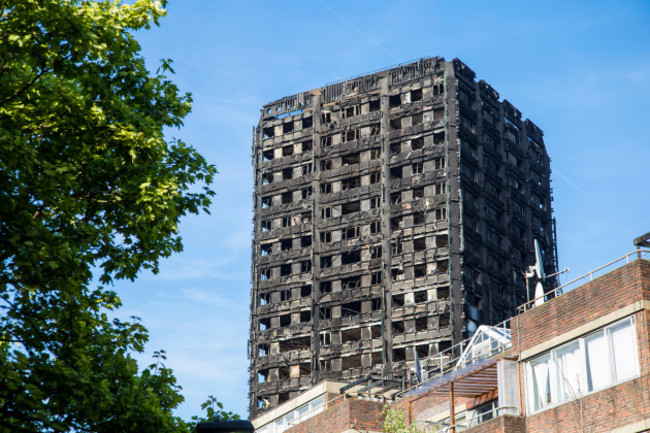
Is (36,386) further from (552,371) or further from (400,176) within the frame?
(400,176)

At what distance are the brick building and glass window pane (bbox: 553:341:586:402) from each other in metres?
0.03

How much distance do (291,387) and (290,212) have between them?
21.6m

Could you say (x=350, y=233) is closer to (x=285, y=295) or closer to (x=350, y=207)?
(x=350, y=207)

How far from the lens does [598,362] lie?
3092 cm

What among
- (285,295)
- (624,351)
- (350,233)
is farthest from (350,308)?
(624,351)

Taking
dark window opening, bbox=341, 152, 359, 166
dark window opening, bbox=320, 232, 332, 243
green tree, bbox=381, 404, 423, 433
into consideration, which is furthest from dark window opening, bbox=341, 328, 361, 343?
green tree, bbox=381, 404, 423, 433

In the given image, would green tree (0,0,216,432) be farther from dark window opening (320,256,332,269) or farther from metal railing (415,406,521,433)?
dark window opening (320,256,332,269)

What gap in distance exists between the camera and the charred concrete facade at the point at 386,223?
108562mm

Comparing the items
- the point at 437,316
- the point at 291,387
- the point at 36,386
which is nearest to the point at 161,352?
the point at 36,386

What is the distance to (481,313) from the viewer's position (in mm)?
107250

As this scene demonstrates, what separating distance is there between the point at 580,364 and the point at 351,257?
278ft

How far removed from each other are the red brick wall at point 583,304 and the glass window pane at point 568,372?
634 millimetres

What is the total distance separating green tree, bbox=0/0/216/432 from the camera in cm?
1823

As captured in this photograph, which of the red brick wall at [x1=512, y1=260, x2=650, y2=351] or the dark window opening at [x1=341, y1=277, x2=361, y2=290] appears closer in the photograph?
the red brick wall at [x1=512, y1=260, x2=650, y2=351]
